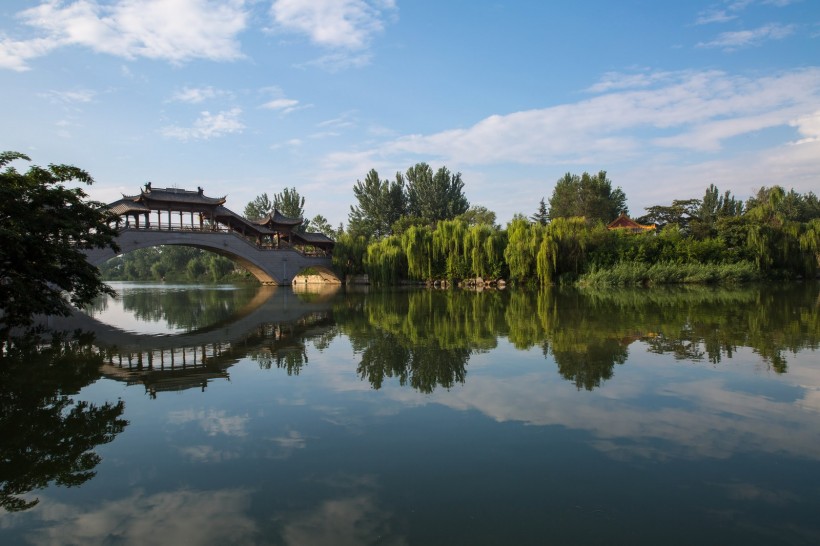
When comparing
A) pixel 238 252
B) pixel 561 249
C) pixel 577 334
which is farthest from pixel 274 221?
pixel 577 334

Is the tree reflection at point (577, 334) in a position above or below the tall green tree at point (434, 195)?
below

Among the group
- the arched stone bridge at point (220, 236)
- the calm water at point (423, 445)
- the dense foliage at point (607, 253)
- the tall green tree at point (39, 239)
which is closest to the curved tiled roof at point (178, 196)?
the arched stone bridge at point (220, 236)

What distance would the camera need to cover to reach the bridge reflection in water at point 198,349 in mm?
6621

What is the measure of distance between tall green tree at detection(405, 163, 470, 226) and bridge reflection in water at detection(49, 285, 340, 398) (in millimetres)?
34368

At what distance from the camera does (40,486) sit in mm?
3400

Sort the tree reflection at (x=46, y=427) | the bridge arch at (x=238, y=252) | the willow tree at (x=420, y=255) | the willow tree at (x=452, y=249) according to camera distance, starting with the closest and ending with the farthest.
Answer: the tree reflection at (x=46, y=427)
the bridge arch at (x=238, y=252)
the willow tree at (x=452, y=249)
the willow tree at (x=420, y=255)

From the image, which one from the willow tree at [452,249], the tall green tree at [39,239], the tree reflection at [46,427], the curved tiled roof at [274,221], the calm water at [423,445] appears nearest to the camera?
the calm water at [423,445]

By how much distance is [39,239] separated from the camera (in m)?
8.51

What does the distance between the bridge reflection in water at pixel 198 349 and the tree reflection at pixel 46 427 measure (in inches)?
23.7

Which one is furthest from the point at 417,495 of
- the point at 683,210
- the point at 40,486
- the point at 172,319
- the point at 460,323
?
the point at 683,210

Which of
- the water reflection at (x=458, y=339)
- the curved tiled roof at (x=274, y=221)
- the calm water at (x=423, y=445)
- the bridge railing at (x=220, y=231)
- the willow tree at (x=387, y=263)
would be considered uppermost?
the curved tiled roof at (x=274, y=221)

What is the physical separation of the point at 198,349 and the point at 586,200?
42.0 metres

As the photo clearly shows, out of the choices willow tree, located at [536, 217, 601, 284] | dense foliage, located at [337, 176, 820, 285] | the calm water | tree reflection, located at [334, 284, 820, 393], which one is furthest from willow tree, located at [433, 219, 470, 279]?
the calm water

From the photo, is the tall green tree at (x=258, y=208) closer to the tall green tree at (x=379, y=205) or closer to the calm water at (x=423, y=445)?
the tall green tree at (x=379, y=205)
